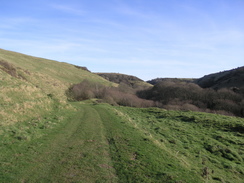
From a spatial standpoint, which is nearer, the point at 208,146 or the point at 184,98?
the point at 208,146

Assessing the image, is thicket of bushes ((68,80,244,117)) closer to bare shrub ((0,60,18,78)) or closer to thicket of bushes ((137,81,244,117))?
thicket of bushes ((137,81,244,117))

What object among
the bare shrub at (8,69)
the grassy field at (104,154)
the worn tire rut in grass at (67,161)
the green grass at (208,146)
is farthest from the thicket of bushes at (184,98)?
the worn tire rut in grass at (67,161)

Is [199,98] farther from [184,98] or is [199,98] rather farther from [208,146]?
[208,146]

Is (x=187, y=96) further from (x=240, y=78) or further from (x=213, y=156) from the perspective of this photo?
(x=213, y=156)

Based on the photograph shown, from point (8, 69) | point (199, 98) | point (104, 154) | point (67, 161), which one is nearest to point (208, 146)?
point (104, 154)

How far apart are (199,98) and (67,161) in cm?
6923

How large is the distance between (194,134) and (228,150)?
4.45m

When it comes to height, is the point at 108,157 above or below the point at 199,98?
below

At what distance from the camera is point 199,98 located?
70812 millimetres

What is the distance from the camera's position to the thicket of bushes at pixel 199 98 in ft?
175

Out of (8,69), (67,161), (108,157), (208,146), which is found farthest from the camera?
(8,69)

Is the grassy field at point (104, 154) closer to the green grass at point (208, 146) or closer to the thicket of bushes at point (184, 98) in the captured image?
the green grass at point (208, 146)

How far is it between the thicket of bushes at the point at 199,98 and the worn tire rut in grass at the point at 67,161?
3992 cm

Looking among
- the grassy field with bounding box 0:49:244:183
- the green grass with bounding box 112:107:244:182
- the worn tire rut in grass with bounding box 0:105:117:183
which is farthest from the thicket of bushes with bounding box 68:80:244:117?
the worn tire rut in grass with bounding box 0:105:117:183
